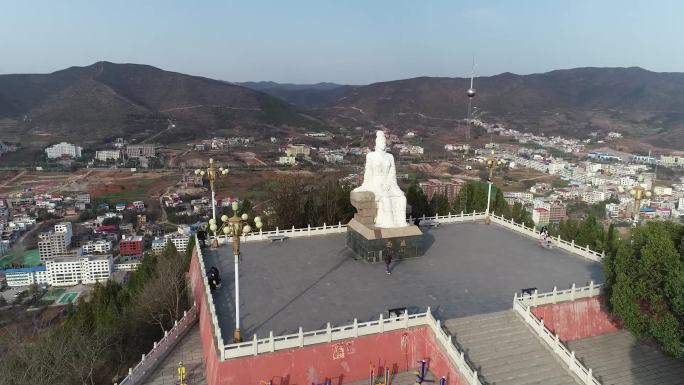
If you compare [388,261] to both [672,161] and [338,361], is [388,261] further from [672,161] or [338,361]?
[672,161]

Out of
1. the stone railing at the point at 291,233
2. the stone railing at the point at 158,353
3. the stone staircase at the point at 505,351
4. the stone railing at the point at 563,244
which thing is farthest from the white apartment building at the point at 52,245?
the stone staircase at the point at 505,351

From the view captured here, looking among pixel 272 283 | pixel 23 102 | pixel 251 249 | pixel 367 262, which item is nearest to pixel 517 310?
pixel 367 262

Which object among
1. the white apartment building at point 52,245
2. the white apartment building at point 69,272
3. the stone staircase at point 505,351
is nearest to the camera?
the stone staircase at point 505,351

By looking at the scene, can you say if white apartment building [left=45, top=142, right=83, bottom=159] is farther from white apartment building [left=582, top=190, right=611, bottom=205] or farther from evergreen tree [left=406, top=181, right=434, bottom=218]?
white apartment building [left=582, top=190, right=611, bottom=205]

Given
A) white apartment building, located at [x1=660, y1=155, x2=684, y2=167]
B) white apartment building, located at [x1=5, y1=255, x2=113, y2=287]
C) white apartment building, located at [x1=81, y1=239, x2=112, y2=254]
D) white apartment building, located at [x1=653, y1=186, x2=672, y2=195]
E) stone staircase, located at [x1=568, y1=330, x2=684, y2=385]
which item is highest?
white apartment building, located at [x1=660, y1=155, x2=684, y2=167]

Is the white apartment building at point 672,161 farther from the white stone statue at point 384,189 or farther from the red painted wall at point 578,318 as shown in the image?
the white stone statue at point 384,189

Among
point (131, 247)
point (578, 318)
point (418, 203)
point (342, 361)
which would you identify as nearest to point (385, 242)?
point (342, 361)

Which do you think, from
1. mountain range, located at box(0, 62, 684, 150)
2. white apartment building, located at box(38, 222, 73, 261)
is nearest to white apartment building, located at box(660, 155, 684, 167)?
mountain range, located at box(0, 62, 684, 150)
